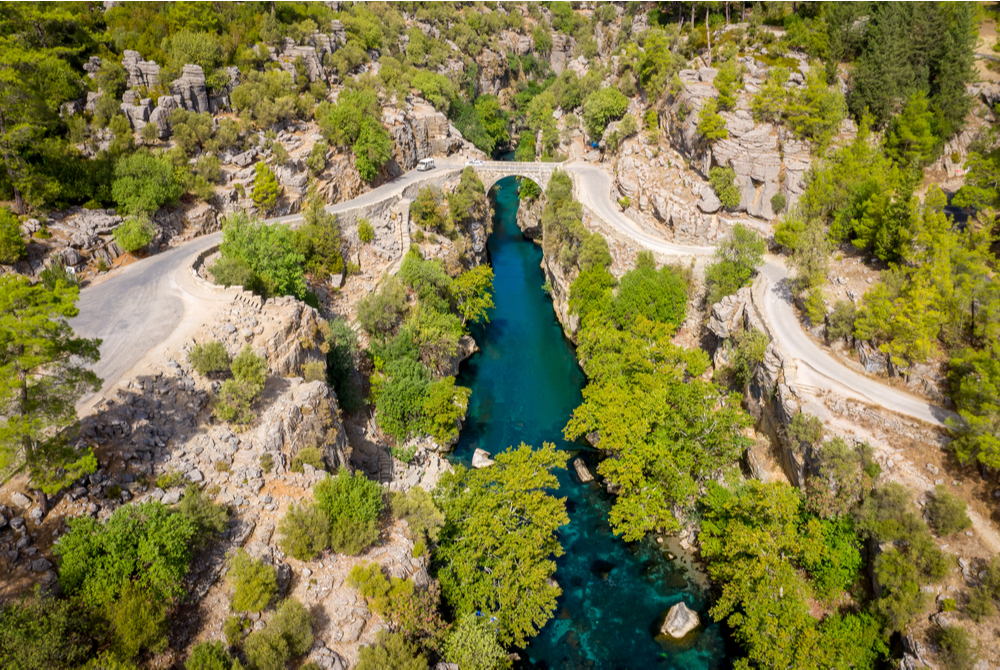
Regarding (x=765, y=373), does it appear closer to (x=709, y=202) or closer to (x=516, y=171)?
(x=709, y=202)

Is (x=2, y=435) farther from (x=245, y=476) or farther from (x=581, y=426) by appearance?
(x=581, y=426)

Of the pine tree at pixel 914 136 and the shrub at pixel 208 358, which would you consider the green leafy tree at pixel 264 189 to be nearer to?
the shrub at pixel 208 358

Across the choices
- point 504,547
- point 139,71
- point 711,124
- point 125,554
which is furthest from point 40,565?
point 711,124

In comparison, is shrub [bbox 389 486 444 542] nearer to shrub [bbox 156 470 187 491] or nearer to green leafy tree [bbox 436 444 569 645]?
green leafy tree [bbox 436 444 569 645]

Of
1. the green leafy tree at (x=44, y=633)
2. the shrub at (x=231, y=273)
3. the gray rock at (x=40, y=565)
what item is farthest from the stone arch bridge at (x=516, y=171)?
the green leafy tree at (x=44, y=633)

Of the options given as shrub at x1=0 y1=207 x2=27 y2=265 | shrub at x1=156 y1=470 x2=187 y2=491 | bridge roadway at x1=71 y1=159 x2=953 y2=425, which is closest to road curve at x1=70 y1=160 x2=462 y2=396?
bridge roadway at x1=71 y1=159 x2=953 y2=425

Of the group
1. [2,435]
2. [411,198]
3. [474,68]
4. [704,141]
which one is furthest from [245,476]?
[474,68]
